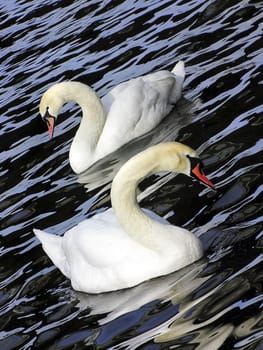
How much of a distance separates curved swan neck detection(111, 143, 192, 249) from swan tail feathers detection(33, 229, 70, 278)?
0.88 m

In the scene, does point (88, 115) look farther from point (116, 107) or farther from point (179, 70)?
point (179, 70)

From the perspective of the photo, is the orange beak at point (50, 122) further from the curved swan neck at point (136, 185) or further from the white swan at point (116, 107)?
the curved swan neck at point (136, 185)

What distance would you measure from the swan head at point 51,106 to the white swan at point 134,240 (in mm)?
3885

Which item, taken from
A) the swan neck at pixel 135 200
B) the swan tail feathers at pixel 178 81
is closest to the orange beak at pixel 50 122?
the swan tail feathers at pixel 178 81

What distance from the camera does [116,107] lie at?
13.0 metres

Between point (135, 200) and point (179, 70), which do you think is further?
point (179, 70)

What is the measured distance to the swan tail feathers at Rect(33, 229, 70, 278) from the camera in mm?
9516

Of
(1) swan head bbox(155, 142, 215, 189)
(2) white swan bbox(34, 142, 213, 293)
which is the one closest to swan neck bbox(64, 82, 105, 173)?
(2) white swan bbox(34, 142, 213, 293)

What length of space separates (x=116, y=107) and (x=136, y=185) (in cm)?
432

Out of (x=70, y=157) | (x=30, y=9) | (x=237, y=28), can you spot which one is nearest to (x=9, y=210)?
(x=70, y=157)

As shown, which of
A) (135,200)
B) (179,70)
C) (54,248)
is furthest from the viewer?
(179,70)

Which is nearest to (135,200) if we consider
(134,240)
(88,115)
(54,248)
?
(134,240)

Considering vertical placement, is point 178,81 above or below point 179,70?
below

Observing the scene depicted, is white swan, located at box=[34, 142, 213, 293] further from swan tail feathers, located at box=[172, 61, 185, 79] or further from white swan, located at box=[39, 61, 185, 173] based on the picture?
swan tail feathers, located at box=[172, 61, 185, 79]
